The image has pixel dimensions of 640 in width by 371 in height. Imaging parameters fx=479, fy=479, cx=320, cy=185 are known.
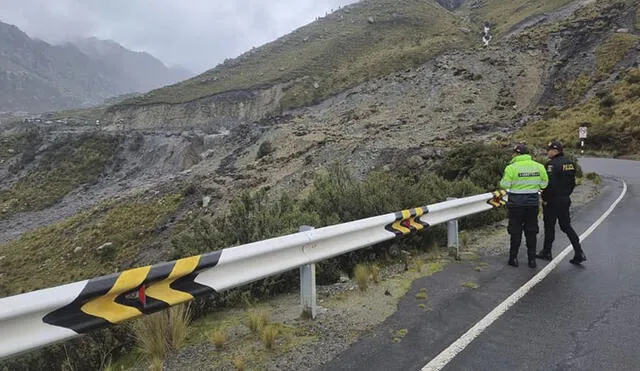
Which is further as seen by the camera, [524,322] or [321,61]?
[321,61]

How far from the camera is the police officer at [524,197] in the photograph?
692 cm

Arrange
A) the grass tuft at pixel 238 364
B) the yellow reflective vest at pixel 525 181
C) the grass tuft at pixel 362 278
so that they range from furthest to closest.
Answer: the yellow reflective vest at pixel 525 181
the grass tuft at pixel 362 278
the grass tuft at pixel 238 364

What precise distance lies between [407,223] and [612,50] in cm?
5064

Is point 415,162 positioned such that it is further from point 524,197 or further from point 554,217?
point 524,197

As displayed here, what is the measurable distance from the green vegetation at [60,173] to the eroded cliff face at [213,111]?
55.1 feet

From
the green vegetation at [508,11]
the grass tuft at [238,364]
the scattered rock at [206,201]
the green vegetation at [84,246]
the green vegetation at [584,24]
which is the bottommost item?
the green vegetation at [84,246]

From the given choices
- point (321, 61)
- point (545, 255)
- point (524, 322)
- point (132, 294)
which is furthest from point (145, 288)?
point (321, 61)

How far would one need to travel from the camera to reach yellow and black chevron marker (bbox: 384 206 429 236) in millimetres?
6434

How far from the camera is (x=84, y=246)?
2325 centimetres

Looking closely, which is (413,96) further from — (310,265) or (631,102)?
(310,265)

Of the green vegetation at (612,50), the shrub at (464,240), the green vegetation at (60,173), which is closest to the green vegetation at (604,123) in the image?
the green vegetation at (612,50)

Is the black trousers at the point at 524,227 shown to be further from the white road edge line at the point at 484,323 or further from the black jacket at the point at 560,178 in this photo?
the black jacket at the point at 560,178

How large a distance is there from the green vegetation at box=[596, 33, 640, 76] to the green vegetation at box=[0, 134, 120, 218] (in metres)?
51.8

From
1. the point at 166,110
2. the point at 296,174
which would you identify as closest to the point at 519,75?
the point at 296,174
